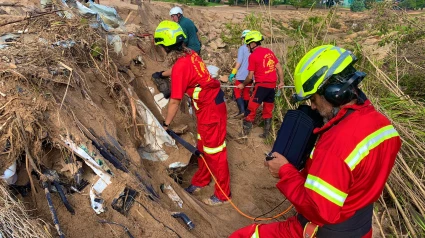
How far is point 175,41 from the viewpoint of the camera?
3.86 metres

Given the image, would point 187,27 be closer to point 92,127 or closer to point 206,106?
point 206,106

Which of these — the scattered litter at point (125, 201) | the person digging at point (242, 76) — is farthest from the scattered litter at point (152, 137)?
the person digging at point (242, 76)

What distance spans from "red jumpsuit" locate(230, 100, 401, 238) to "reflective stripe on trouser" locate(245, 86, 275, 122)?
4204 mm

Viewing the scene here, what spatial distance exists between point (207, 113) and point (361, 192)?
2430 millimetres

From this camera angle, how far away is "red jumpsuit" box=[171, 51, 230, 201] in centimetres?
393

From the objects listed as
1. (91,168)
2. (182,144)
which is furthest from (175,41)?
(91,168)

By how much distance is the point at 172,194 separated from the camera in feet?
12.7

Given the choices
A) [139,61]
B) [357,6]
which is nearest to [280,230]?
[139,61]

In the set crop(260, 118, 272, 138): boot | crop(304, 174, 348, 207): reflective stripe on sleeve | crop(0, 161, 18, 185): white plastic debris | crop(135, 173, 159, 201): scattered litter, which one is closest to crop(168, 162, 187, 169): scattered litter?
crop(135, 173, 159, 201): scattered litter

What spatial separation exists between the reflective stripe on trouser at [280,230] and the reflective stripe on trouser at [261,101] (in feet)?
12.7

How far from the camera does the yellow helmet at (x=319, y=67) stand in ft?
6.59

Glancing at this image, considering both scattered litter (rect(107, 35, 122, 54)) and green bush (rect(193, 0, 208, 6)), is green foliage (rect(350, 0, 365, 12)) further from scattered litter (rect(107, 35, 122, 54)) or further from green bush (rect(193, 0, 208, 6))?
scattered litter (rect(107, 35, 122, 54))

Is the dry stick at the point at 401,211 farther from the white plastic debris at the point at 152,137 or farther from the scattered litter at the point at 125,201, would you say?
the scattered litter at the point at 125,201

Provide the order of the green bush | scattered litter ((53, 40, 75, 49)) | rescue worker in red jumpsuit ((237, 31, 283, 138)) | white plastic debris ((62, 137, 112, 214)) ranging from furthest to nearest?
the green bush < rescue worker in red jumpsuit ((237, 31, 283, 138)) < scattered litter ((53, 40, 75, 49)) < white plastic debris ((62, 137, 112, 214))
